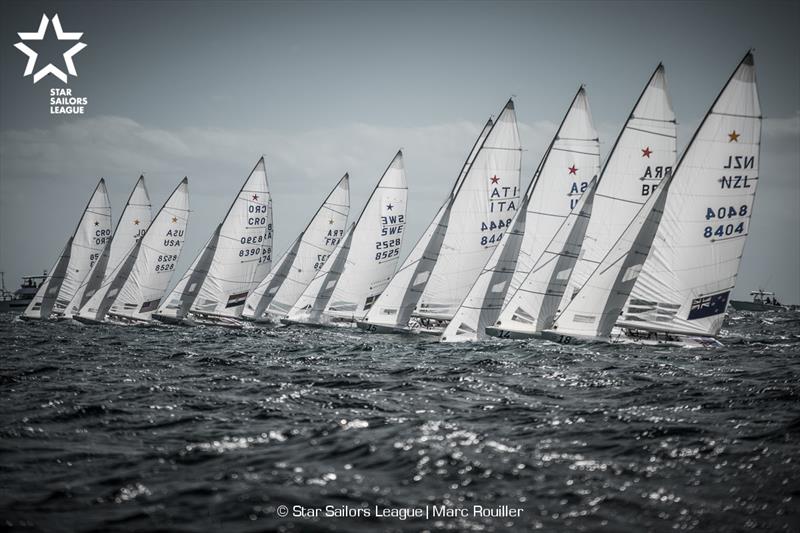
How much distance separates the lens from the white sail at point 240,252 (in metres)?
47.3

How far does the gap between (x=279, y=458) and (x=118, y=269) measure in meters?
44.0

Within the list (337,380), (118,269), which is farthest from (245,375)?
(118,269)

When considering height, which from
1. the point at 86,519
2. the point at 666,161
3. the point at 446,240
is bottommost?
the point at 86,519

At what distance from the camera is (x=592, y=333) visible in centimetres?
2623

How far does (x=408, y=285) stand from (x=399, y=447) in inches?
1046

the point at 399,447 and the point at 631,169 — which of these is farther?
the point at 631,169

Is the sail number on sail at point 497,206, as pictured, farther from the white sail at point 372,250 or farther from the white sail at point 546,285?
the white sail at point 372,250

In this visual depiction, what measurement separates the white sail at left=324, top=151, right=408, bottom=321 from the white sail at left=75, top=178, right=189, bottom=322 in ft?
48.9

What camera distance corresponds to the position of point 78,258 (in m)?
59.3

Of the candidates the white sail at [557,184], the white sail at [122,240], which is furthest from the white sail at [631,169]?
the white sail at [122,240]

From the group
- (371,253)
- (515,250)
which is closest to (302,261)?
(371,253)

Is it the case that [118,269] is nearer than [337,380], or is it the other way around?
[337,380]

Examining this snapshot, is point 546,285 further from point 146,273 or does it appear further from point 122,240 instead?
point 122,240

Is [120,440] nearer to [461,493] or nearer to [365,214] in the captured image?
[461,493]
